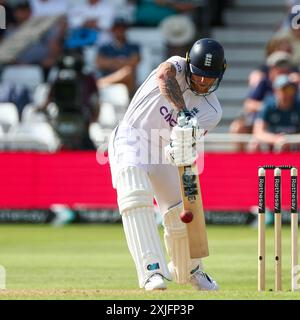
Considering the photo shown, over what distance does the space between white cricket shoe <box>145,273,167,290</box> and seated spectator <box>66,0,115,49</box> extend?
36.1 feet

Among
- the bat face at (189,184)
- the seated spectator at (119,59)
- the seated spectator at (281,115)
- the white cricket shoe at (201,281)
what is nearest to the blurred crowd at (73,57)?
the seated spectator at (119,59)

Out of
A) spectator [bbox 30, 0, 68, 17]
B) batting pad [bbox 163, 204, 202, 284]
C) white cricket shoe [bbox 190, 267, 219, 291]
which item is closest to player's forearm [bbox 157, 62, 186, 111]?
batting pad [bbox 163, 204, 202, 284]

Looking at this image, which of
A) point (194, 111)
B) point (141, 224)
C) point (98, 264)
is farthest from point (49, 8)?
point (141, 224)

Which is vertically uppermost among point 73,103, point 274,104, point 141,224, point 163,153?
point 73,103

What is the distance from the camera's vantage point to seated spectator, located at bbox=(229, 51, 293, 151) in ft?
54.5

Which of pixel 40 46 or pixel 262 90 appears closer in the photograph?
pixel 262 90

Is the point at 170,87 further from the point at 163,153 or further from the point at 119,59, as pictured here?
the point at 119,59

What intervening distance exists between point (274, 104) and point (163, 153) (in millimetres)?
7543

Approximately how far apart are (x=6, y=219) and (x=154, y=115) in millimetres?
8125

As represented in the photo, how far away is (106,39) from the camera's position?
19.0 m

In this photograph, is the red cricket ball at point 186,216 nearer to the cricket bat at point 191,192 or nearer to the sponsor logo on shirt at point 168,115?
the cricket bat at point 191,192

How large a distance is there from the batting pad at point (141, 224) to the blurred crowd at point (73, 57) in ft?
26.9

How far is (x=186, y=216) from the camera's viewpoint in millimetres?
8156
